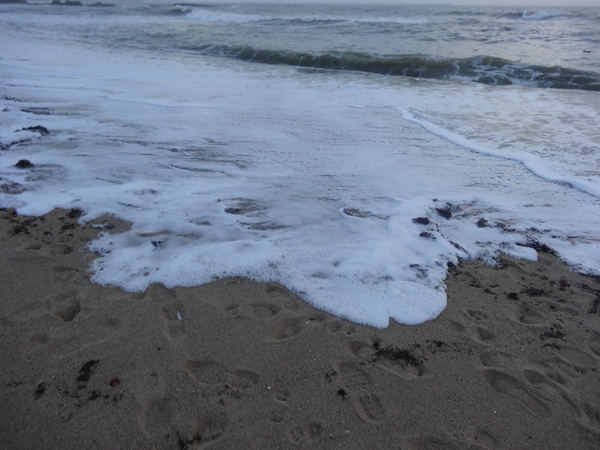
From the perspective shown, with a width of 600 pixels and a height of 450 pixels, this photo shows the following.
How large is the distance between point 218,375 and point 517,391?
1.59m

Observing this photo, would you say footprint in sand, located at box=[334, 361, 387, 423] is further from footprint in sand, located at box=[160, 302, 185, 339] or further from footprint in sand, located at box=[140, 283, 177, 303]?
footprint in sand, located at box=[140, 283, 177, 303]

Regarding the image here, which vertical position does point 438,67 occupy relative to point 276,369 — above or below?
above

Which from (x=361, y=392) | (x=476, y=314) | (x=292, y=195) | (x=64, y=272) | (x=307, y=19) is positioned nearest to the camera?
(x=361, y=392)

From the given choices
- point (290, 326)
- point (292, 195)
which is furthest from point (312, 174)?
point (290, 326)

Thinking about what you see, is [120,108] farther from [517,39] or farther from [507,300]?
[517,39]

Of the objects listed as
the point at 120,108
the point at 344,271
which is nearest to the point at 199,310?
the point at 344,271

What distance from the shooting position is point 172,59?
1300 cm

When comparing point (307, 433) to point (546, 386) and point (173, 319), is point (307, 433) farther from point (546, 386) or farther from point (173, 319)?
point (546, 386)

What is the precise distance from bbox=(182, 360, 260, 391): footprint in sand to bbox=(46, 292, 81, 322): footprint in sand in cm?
86

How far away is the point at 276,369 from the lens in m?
2.16

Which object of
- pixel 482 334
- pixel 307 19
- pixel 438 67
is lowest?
pixel 482 334

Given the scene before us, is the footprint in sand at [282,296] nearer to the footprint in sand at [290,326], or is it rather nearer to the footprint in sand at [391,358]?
the footprint in sand at [290,326]

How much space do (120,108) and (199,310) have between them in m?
5.59

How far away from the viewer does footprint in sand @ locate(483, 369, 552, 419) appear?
79.6 inches
